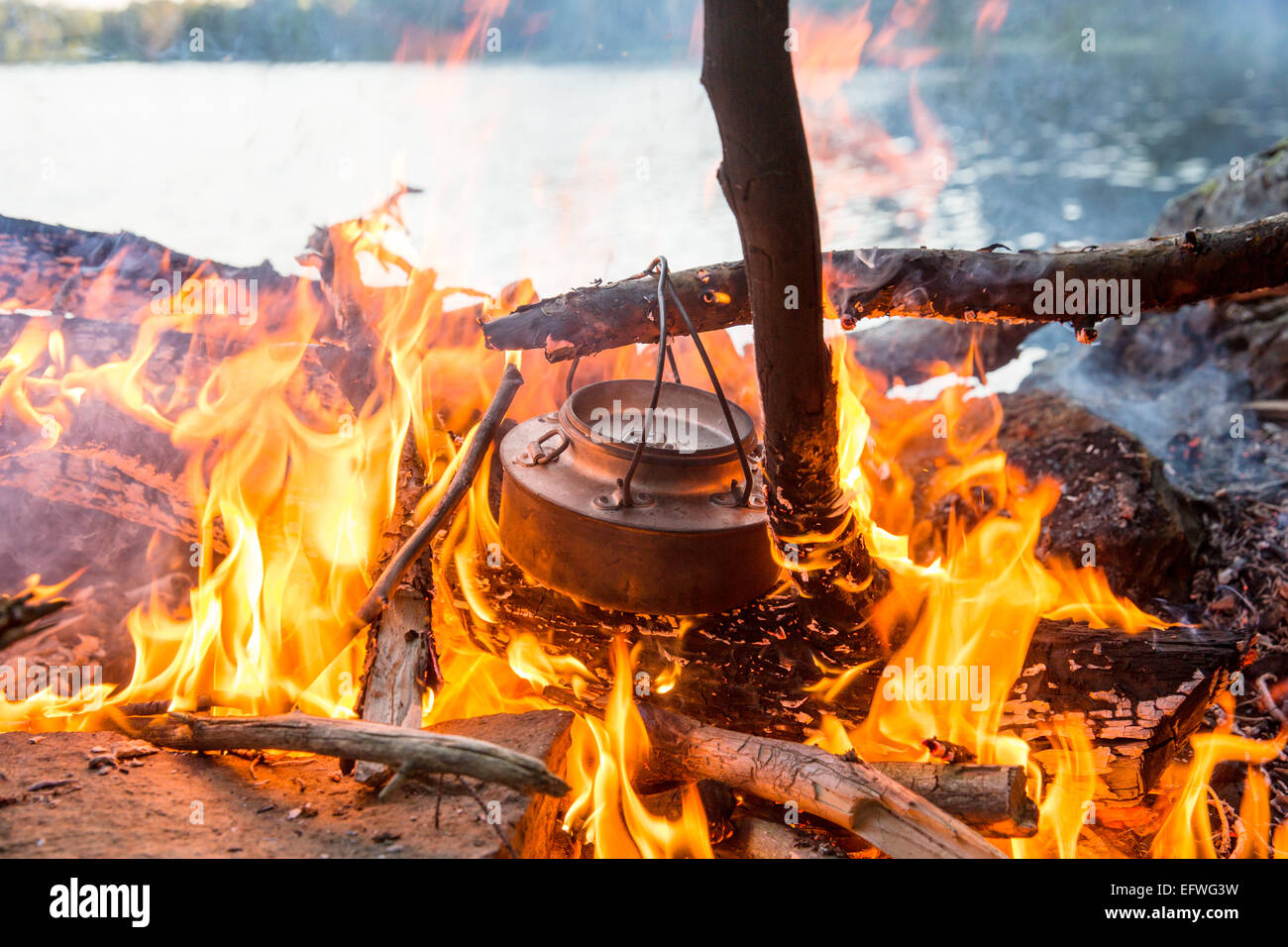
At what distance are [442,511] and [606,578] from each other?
0.79m

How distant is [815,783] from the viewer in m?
2.40

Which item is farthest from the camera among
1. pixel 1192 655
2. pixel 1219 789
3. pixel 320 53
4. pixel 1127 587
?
pixel 320 53

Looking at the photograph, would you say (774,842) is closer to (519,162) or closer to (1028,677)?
(1028,677)

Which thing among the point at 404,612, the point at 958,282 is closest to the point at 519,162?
the point at 958,282

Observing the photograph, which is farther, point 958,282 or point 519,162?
point 519,162

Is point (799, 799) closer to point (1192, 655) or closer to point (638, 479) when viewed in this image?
point (638, 479)

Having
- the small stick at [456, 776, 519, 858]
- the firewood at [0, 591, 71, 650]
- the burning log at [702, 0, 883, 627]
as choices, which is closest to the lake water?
the firewood at [0, 591, 71, 650]

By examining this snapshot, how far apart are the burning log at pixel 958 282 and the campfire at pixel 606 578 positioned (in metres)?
0.02

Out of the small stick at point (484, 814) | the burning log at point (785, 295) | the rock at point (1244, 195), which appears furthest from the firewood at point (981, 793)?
the rock at point (1244, 195)

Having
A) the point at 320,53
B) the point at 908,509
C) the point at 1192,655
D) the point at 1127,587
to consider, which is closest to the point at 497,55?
the point at 320,53

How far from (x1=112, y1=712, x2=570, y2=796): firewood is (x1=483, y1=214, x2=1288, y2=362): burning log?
178cm

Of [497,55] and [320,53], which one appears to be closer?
[320,53]

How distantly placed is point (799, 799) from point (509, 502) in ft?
4.61
